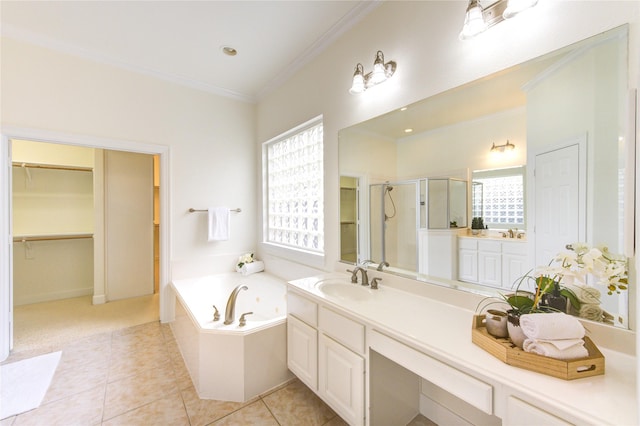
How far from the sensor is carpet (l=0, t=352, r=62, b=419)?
1.64 metres

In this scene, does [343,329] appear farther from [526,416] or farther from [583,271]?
[583,271]

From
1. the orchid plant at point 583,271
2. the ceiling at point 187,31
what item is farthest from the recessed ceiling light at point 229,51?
the orchid plant at point 583,271

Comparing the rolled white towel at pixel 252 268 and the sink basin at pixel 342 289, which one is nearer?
the sink basin at pixel 342 289

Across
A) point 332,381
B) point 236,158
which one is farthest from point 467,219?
point 236,158

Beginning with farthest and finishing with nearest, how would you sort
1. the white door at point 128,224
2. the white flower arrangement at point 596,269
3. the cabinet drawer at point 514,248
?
the white door at point 128,224 → the cabinet drawer at point 514,248 → the white flower arrangement at point 596,269

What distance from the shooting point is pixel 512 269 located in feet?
3.94

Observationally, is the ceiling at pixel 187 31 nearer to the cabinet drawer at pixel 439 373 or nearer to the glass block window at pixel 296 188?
the glass block window at pixel 296 188

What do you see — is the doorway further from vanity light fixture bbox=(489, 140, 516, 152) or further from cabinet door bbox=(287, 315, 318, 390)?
vanity light fixture bbox=(489, 140, 516, 152)

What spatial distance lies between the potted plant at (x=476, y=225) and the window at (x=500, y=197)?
0.02 meters

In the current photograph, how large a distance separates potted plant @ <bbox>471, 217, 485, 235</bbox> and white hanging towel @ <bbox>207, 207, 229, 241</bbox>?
2.67m

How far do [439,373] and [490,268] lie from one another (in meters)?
0.62

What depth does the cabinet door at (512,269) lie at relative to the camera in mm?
1166

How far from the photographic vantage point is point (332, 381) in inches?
57.6

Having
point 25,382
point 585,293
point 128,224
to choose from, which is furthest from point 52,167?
point 585,293
